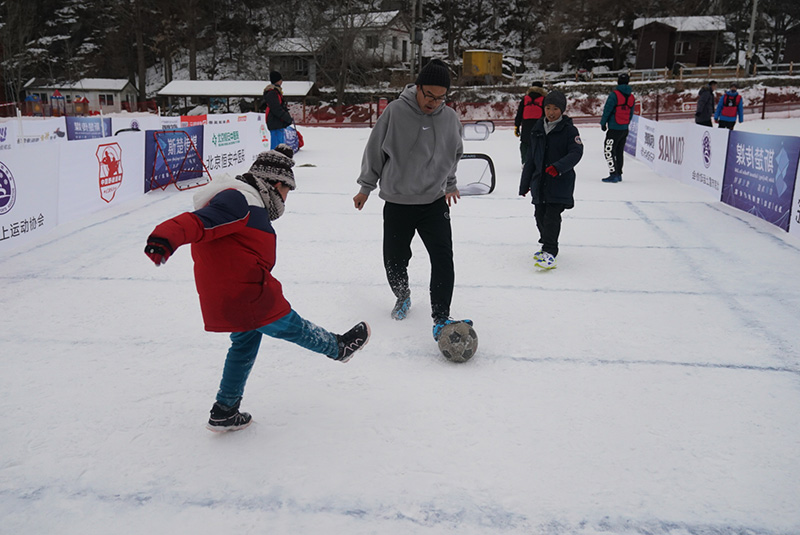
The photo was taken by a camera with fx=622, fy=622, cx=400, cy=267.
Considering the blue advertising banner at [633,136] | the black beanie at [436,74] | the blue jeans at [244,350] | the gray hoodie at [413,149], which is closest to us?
the blue jeans at [244,350]

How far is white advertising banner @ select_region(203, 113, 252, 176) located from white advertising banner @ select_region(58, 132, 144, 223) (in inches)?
91.8

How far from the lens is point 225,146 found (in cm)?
1212

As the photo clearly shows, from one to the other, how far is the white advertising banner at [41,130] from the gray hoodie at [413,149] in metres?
12.4

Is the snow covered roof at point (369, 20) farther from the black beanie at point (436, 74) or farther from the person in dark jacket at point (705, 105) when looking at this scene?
the black beanie at point (436, 74)

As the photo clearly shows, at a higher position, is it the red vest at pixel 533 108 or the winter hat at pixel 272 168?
the red vest at pixel 533 108

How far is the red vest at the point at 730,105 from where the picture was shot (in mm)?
14281

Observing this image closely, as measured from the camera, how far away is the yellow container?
44688mm

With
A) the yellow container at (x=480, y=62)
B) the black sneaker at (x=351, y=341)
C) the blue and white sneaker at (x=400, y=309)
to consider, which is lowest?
the blue and white sneaker at (x=400, y=309)

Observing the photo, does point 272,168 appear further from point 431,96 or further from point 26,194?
point 26,194

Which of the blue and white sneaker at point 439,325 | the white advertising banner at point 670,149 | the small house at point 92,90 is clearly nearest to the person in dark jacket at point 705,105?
the white advertising banner at point 670,149

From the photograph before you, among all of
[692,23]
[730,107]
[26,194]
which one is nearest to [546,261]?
[26,194]

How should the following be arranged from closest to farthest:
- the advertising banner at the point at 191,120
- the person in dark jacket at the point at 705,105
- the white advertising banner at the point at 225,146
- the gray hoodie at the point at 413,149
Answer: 1. the gray hoodie at the point at 413,149
2. the white advertising banner at the point at 225,146
3. the person in dark jacket at the point at 705,105
4. the advertising banner at the point at 191,120

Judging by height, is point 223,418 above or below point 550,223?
below

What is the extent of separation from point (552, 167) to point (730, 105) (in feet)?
38.6
